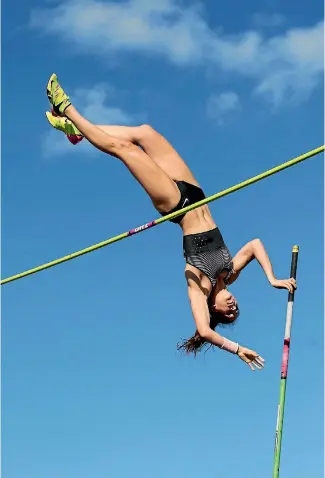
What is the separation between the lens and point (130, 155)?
29.7 feet

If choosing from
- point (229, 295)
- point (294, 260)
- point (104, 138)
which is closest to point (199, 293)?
point (229, 295)

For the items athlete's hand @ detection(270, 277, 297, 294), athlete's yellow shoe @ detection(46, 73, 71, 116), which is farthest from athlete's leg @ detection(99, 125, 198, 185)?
athlete's hand @ detection(270, 277, 297, 294)

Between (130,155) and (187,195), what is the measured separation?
0.59 m

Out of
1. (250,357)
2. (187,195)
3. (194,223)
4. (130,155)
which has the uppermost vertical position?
(130,155)

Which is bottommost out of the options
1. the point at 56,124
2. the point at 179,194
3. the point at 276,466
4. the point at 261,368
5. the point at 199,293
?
the point at 276,466

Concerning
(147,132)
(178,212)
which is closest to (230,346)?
(178,212)

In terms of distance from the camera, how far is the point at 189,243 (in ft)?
30.1

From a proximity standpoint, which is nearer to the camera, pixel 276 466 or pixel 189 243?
pixel 276 466

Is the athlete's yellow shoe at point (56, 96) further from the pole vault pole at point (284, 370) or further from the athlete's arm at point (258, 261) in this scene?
the pole vault pole at point (284, 370)

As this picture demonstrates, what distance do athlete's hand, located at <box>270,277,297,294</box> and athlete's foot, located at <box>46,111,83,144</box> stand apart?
2.14 metres

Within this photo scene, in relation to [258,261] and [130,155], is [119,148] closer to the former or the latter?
[130,155]

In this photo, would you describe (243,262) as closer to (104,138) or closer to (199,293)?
(199,293)

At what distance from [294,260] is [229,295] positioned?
65 centimetres

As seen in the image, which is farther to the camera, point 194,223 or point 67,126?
point 67,126
